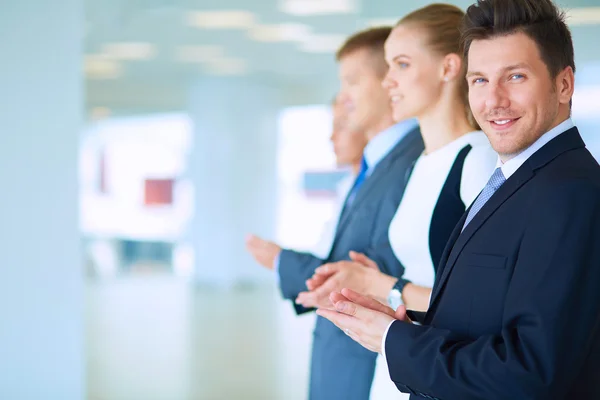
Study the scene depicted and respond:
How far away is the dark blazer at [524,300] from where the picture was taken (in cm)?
111

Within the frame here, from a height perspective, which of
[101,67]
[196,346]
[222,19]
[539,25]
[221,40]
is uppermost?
[222,19]

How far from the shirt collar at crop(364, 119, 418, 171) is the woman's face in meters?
0.40

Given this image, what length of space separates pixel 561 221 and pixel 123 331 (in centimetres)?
782

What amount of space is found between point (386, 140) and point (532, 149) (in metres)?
1.19

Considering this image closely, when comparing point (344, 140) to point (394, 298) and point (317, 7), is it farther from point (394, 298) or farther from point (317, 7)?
point (317, 7)

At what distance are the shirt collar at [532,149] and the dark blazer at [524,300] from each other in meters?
0.02

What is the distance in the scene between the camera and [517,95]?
4.23ft

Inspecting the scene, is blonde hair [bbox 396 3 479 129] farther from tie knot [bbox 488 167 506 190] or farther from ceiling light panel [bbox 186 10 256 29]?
ceiling light panel [bbox 186 10 256 29]

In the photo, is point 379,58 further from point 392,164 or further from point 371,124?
point 392,164

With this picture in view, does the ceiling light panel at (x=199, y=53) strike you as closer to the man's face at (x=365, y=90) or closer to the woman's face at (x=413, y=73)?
the man's face at (x=365, y=90)

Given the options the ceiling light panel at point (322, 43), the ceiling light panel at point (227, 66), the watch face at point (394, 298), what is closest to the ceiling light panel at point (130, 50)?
the ceiling light panel at point (227, 66)

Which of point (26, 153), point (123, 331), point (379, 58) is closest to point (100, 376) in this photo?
point (123, 331)

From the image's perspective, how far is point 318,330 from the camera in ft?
8.21

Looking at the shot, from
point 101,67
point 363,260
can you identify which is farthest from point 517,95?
point 101,67
